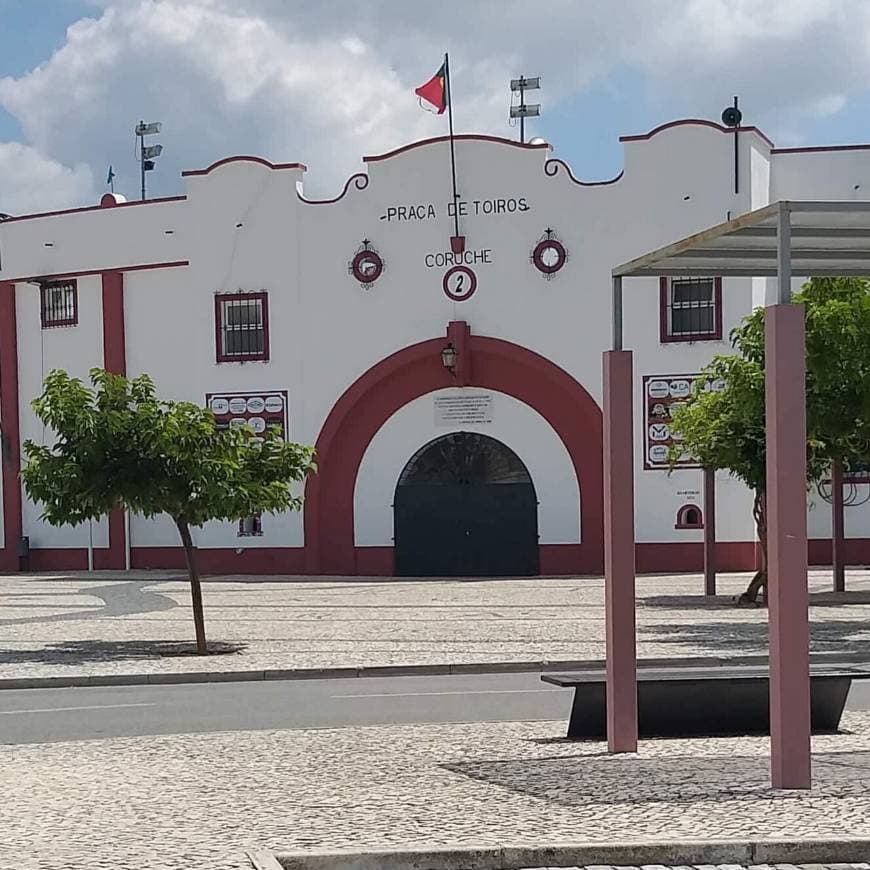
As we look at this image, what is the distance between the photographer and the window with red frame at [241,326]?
3484cm

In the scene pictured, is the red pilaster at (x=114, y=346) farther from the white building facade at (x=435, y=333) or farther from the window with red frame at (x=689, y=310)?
the window with red frame at (x=689, y=310)

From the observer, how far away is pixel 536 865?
705 centimetres

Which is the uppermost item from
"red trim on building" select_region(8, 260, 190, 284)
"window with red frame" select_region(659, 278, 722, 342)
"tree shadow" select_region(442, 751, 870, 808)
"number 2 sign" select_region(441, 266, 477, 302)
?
"red trim on building" select_region(8, 260, 190, 284)

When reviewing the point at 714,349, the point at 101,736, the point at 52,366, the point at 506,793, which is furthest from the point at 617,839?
the point at 52,366

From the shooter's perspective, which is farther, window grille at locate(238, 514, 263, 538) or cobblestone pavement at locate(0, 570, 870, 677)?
window grille at locate(238, 514, 263, 538)

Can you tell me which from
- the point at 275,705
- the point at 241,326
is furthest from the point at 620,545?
the point at 241,326

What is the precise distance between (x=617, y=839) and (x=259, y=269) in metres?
28.3

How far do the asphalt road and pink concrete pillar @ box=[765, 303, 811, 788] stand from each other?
4308mm

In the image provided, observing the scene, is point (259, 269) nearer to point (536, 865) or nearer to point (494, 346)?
point (494, 346)

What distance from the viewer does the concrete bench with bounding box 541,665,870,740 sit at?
1117cm

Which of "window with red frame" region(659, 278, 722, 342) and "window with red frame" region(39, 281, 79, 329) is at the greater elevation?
"window with red frame" region(39, 281, 79, 329)

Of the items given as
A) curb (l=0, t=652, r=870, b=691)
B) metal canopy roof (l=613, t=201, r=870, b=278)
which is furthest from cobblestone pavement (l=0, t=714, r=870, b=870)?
curb (l=0, t=652, r=870, b=691)

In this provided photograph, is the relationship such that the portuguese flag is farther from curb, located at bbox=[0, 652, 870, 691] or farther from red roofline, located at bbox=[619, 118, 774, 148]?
curb, located at bbox=[0, 652, 870, 691]

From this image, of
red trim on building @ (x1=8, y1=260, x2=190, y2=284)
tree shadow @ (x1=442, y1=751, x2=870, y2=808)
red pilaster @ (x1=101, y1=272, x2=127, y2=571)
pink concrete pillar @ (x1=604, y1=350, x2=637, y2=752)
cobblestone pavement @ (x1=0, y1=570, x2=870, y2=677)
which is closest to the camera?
tree shadow @ (x1=442, y1=751, x2=870, y2=808)
